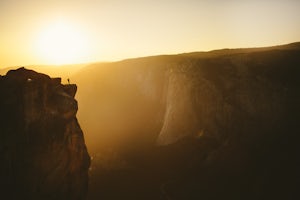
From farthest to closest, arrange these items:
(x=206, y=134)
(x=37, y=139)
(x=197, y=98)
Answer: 1. (x=197, y=98)
2. (x=206, y=134)
3. (x=37, y=139)

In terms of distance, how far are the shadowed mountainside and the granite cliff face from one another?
19702 millimetres

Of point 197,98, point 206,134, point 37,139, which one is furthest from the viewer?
point 197,98

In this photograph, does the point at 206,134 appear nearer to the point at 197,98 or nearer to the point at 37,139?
the point at 197,98

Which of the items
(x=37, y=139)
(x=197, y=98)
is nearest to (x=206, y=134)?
(x=197, y=98)

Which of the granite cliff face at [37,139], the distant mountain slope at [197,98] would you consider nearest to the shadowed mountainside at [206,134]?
the distant mountain slope at [197,98]

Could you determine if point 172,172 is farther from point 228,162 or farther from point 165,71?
point 165,71

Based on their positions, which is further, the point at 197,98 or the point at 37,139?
the point at 197,98

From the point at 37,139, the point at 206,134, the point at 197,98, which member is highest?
the point at 37,139

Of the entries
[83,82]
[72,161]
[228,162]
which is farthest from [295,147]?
[83,82]

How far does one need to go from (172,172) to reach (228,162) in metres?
8.89

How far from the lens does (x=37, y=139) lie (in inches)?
962

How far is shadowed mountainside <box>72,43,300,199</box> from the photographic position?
45.1m

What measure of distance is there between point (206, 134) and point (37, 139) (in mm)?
40986

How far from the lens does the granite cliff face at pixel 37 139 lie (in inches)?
907
